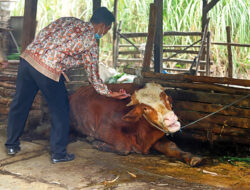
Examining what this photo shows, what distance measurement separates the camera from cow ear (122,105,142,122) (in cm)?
430

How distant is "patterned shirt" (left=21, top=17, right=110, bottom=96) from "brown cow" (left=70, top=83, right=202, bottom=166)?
82 centimetres

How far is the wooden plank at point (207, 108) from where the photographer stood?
4.36 m

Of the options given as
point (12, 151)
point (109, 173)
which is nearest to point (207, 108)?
point (109, 173)

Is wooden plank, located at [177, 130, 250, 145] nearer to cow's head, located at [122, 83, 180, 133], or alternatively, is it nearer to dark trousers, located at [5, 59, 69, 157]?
cow's head, located at [122, 83, 180, 133]

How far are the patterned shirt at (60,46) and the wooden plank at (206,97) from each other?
1.37 metres

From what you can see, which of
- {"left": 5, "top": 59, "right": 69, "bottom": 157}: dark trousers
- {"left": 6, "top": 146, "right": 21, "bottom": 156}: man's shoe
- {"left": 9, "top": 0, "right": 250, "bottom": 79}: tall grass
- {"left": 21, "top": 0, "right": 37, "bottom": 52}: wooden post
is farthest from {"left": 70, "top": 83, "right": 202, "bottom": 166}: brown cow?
{"left": 9, "top": 0, "right": 250, "bottom": 79}: tall grass

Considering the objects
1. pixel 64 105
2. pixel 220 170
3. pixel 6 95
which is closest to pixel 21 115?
pixel 64 105

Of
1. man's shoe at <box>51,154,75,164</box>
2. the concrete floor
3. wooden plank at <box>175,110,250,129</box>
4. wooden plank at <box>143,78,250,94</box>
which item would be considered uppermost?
wooden plank at <box>143,78,250,94</box>

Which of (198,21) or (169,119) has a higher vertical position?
(198,21)

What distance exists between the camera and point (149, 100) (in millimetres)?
4250

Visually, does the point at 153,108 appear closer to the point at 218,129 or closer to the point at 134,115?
the point at 134,115

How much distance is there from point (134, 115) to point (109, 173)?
0.92 meters

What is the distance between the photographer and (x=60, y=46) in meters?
3.87

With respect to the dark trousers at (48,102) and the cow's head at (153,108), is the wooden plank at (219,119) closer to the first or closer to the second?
the cow's head at (153,108)
